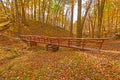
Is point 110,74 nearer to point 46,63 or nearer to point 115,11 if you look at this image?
point 46,63

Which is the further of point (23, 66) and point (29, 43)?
point (29, 43)

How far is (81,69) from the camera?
1123 centimetres

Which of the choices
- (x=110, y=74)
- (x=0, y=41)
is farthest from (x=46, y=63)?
(x=0, y=41)

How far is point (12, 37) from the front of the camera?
24.2 metres

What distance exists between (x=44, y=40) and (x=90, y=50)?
505 cm

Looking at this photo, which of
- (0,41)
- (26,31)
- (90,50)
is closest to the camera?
(90,50)

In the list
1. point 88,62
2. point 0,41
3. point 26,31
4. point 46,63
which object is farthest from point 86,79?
point 26,31

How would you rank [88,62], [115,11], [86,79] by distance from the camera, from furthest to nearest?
[115,11] → [88,62] → [86,79]

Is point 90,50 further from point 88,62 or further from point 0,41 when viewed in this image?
point 0,41

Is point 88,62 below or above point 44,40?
below

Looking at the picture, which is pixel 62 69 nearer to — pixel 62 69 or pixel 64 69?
pixel 62 69

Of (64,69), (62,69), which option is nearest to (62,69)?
(62,69)

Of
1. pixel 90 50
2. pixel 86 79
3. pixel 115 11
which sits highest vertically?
pixel 115 11

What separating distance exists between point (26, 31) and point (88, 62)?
1969 cm
